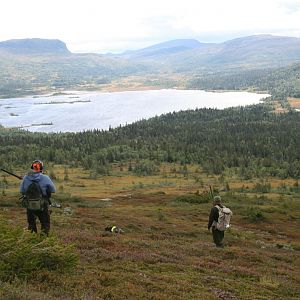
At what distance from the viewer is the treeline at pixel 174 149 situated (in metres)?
131

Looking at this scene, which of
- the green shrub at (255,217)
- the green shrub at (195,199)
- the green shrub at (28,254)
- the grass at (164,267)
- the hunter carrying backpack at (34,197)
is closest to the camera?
the green shrub at (28,254)

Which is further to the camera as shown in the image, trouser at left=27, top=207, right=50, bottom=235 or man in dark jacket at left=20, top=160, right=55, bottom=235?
trouser at left=27, top=207, right=50, bottom=235

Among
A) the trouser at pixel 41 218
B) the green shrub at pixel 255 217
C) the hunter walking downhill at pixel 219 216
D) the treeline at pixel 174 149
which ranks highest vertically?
the trouser at pixel 41 218

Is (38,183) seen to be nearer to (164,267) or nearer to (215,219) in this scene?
(164,267)

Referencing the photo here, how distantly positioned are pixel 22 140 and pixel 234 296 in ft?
531

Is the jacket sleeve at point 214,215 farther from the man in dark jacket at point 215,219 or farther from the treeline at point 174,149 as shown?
the treeline at point 174,149

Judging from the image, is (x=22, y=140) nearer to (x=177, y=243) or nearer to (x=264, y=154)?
(x=264, y=154)

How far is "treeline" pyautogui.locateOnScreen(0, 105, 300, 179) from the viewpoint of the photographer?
131 metres

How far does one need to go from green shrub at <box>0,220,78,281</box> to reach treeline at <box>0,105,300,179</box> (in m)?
108

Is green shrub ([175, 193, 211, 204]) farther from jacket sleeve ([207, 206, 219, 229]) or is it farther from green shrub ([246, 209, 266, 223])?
jacket sleeve ([207, 206, 219, 229])

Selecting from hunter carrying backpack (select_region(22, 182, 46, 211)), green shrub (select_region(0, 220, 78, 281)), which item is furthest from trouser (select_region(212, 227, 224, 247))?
green shrub (select_region(0, 220, 78, 281))

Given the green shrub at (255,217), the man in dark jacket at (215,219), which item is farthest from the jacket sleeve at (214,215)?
the green shrub at (255,217)

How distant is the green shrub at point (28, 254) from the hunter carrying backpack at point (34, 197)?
2.86 metres

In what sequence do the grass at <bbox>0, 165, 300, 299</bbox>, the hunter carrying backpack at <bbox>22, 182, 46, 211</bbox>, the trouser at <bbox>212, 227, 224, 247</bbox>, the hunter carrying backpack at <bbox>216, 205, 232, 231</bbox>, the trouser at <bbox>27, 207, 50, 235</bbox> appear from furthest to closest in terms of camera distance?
the trouser at <bbox>212, 227, 224, 247</bbox>, the hunter carrying backpack at <bbox>216, 205, 232, 231</bbox>, the trouser at <bbox>27, 207, 50, 235</bbox>, the hunter carrying backpack at <bbox>22, 182, 46, 211</bbox>, the grass at <bbox>0, 165, 300, 299</bbox>
